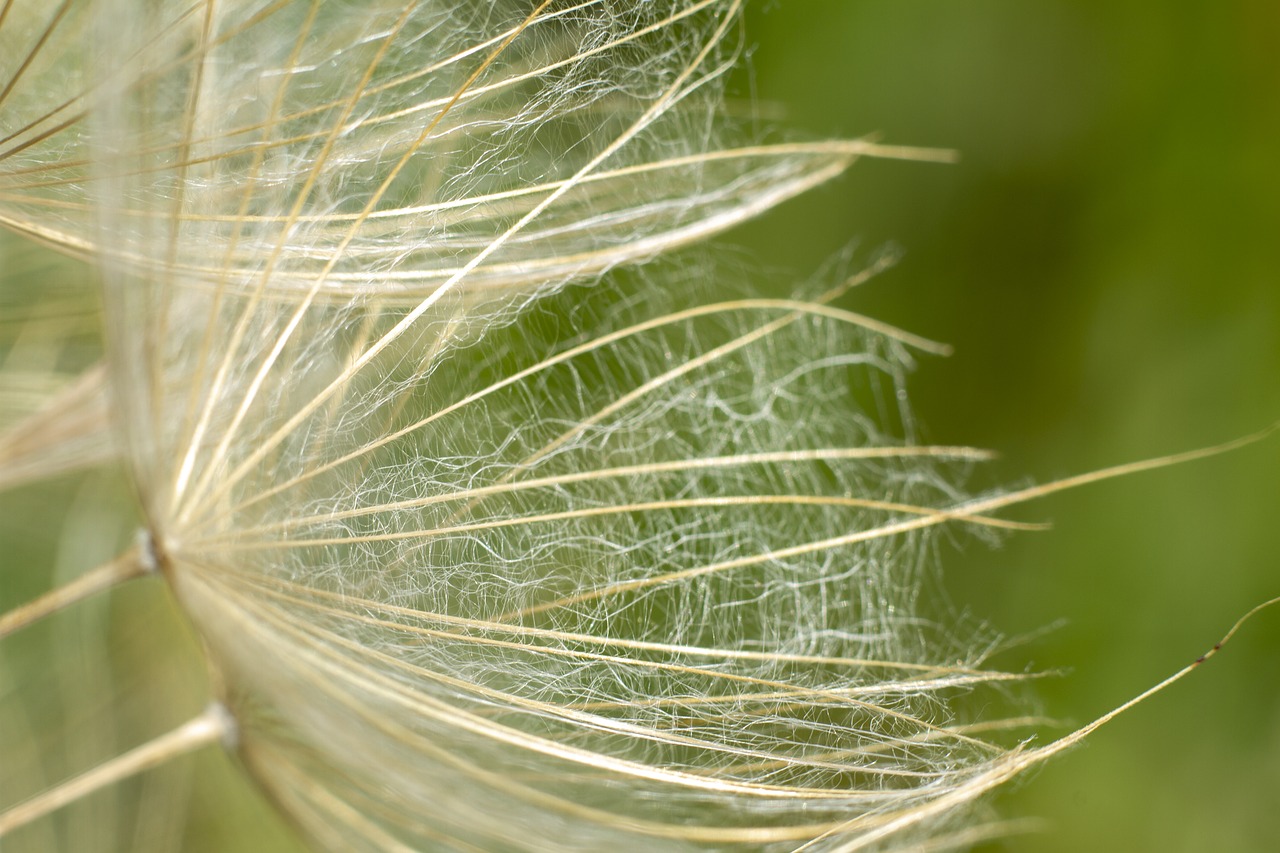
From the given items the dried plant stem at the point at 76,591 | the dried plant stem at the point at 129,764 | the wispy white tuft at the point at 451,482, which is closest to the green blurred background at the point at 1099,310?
the wispy white tuft at the point at 451,482

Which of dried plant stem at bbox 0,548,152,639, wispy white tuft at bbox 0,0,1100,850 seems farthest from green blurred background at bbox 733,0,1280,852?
dried plant stem at bbox 0,548,152,639

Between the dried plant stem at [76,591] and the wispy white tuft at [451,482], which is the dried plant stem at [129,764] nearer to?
the wispy white tuft at [451,482]

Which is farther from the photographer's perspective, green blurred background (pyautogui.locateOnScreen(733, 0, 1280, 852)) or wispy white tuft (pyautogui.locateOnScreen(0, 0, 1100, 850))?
green blurred background (pyautogui.locateOnScreen(733, 0, 1280, 852))

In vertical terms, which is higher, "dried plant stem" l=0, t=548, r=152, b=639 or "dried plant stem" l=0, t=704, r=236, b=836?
"dried plant stem" l=0, t=548, r=152, b=639

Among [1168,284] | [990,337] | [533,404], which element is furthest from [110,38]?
[1168,284]

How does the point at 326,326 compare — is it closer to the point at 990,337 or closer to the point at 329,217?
the point at 329,217

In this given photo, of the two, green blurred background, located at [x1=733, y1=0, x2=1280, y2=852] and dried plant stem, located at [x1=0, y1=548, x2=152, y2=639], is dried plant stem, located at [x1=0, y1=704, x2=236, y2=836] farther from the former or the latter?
green blurred background, located at [x1=733, y1=0, x2=1280, y2=852]
